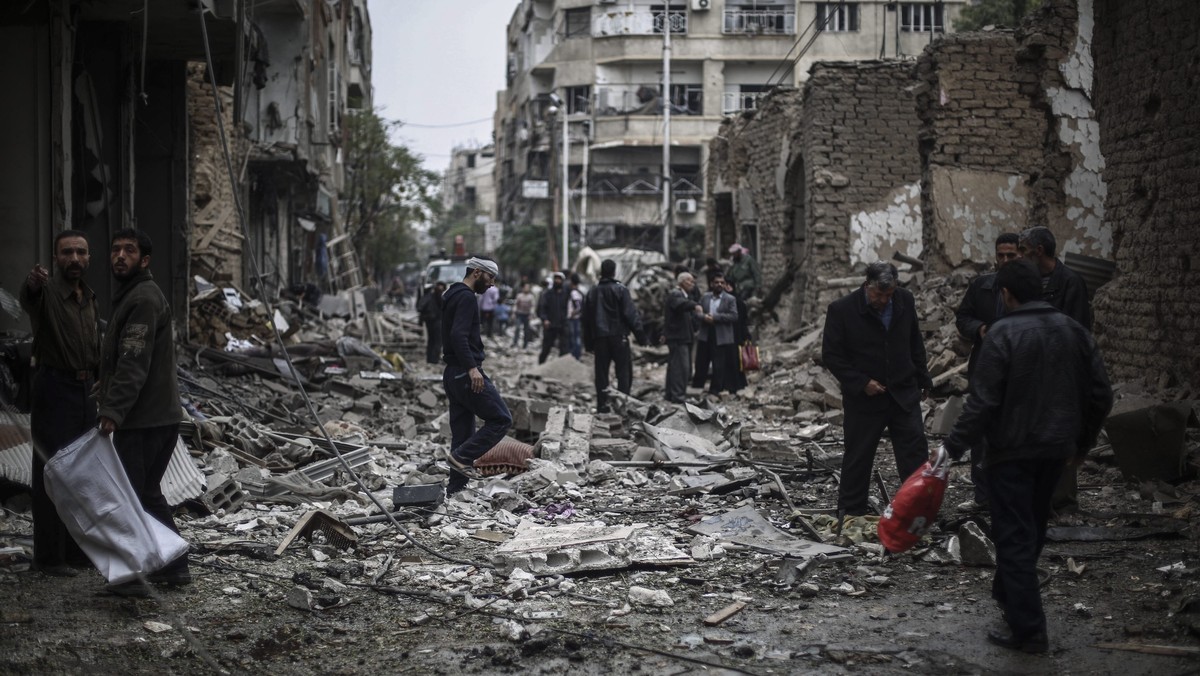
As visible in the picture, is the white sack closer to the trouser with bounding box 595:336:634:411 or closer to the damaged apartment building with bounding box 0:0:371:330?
the damaged apartment building with bounding box 0:0:371:330

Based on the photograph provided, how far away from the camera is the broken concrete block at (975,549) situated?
6.04 m

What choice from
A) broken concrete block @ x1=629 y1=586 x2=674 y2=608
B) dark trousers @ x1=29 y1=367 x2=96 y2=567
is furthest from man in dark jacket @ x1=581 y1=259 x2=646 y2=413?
dark trousers @ x1=29 y1=367 x2=96 y2=567

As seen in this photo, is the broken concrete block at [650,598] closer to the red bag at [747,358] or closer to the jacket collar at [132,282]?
the jacket collar at [132,282]

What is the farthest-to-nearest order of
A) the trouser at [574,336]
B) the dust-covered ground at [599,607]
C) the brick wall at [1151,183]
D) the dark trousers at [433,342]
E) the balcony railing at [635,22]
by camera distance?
the balcony railing at [635,22] → the trouser at [574,336] → the dark trousers at [433,342] → the brick wall at [1151,183] → the dust-covered ground at [599,607]

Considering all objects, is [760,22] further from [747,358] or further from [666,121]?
[747,358]

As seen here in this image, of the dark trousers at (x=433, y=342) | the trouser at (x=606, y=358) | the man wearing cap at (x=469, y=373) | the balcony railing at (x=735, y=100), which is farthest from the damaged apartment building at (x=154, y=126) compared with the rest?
the balcony railing at (x=735, y=100)

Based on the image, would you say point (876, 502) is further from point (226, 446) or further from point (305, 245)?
point (305, 245)

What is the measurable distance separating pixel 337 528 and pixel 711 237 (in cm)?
2062

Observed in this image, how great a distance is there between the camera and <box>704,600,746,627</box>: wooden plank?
16.9ft

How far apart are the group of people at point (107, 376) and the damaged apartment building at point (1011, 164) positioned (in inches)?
281

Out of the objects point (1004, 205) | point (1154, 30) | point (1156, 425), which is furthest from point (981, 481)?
point (1004, 205)

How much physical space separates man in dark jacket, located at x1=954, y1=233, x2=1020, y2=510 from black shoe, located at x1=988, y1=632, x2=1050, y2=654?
2.30m

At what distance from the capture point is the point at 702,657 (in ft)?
15.4

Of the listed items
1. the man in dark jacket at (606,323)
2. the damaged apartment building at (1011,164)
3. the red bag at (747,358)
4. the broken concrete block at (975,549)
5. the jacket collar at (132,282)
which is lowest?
the broken concrete block at (975,549)
